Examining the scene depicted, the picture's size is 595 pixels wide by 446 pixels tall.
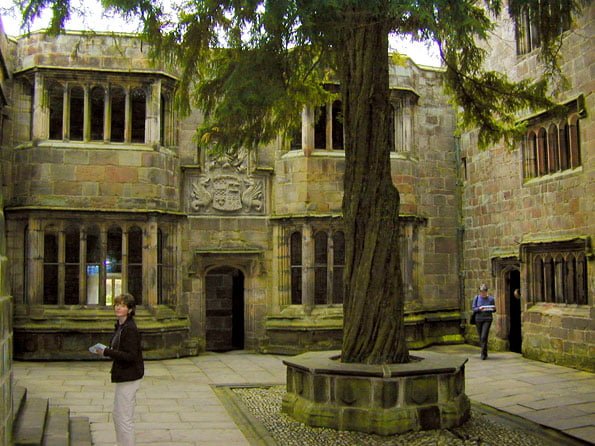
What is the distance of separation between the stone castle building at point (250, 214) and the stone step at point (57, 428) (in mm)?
5476

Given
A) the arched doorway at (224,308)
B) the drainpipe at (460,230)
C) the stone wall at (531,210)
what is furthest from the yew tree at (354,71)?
the arched doorway at (224,308)

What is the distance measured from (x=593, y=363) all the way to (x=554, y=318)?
132 centimetres

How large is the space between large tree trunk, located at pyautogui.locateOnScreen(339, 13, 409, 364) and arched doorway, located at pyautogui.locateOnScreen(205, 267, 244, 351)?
8306mm

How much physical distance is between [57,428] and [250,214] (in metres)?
8.43

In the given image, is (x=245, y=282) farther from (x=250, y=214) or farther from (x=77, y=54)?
(x=77, y=54)

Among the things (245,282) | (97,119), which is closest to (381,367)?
(245,282)

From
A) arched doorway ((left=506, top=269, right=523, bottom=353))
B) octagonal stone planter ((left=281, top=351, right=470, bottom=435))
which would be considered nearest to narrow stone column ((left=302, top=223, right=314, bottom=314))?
arched doorway ((left=506, top=269, right=523, bottom=353))

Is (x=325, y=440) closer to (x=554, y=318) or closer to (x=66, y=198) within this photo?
(x=554, y=318)

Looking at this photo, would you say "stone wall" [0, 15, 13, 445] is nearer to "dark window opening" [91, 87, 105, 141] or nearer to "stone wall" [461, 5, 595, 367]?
"stone wall" [461, 5, 595, 367]

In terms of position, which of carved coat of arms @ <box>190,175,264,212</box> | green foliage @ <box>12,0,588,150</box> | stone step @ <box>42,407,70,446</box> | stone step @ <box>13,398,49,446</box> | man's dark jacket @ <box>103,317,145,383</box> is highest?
green foliage @ <box>12,0,588,150</box>

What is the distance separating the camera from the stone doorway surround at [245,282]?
602 inches

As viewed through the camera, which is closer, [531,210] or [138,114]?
[531,210]

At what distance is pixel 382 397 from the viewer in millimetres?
8102

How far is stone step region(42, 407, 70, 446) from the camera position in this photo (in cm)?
706
